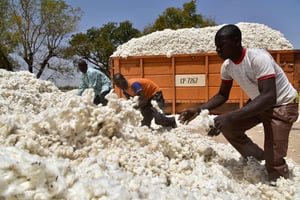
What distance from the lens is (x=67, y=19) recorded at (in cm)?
2039

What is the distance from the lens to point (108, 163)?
5.99ft

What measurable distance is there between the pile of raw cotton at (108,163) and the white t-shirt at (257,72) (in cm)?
42

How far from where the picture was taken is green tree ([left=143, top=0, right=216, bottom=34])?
71.4ft

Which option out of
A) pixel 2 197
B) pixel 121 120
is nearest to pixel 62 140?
pixel 121 120

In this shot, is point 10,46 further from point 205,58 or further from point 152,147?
point 152,147

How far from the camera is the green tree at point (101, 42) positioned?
2214cm

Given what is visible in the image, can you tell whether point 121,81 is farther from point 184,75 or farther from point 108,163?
point 184,75

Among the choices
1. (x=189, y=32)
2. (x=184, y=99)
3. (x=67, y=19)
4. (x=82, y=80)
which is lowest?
(x=184, y=99)

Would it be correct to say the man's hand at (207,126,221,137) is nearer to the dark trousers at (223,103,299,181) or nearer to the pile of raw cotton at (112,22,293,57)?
the dark trousers at (223,103,299,181)

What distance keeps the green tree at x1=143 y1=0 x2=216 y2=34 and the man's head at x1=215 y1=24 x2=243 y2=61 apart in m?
19.6

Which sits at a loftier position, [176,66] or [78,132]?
[176,66]

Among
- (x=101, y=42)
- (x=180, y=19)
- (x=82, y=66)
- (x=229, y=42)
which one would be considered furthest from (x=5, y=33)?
(x=229, y=42)

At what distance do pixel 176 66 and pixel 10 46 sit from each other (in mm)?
13929

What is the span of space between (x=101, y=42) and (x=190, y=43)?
48.5 feet
